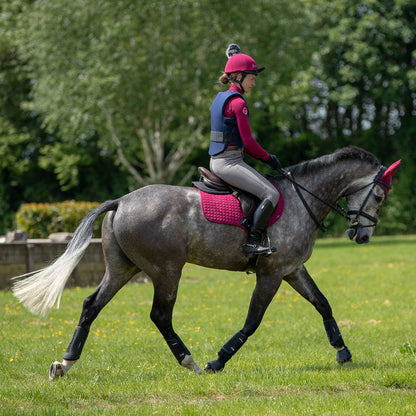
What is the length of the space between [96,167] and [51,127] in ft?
15.7

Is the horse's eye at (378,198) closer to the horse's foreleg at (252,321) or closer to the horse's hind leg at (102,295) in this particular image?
the horse's foreleg at (252,321)

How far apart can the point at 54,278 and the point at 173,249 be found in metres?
1.25

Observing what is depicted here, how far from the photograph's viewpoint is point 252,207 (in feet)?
21.3

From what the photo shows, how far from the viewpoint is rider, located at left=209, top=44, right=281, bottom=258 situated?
20.8ft

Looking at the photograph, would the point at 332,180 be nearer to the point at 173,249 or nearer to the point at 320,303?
the point at 320,303

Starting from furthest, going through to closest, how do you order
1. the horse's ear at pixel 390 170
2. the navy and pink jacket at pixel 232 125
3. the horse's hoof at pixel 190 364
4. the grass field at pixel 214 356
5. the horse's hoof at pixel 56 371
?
the horse's ear at pixel 390 170 < the horse's hoof at pixel 190 364 < the navy and pink jacket at pixel 232 125 < the horse's hoof at pixel 56 371 < the grass field at pixel 214 356

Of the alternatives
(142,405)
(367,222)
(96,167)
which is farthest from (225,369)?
(96,167)

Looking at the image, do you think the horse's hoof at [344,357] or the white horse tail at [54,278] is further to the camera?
the horse's hoof at [344,357]

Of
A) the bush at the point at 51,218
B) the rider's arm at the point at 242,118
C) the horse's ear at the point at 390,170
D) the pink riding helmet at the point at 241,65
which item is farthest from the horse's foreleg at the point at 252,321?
the bush at the point at 51,218

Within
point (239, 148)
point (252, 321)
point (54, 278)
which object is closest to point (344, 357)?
point (252, 321)

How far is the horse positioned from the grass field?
49cm

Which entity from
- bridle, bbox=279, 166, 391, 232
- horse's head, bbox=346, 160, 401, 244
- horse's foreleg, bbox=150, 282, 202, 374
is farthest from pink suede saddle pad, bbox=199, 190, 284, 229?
horse's head, bbox=346, 160, 401, 244

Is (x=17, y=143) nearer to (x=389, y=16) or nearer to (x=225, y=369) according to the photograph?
(x=389, y=16)

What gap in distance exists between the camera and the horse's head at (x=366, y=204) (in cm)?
682
